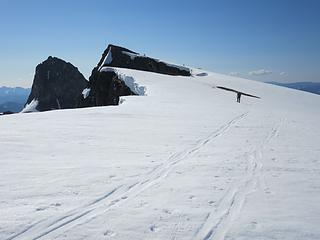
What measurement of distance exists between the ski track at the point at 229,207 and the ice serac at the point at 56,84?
160930mm

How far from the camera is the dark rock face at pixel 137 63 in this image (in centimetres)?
7606

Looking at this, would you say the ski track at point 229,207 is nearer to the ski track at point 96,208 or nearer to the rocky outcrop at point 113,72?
the ski track at point 96,208

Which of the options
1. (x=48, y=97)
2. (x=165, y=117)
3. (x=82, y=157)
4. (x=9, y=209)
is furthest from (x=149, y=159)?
(x=48, y=97)

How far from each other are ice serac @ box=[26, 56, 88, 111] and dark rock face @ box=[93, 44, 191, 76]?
86.3 meters

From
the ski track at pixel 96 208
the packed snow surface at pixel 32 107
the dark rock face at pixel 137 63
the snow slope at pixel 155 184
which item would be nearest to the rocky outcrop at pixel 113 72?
the dark rock face at pixel 137 63

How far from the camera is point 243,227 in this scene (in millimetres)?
5941

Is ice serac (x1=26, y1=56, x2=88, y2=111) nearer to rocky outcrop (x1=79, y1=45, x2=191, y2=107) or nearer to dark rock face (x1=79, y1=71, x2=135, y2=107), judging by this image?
rocky outcrop (x1=79, y1=45, x2=191, y2=107)

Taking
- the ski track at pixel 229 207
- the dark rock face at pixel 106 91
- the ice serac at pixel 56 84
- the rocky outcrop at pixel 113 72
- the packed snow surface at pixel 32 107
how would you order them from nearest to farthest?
the ski track at pixel 229 207 → the dark rock face at pixel 106 91 → the rocky outcrop at pixel 113 72 → the packed snow surface at pixel 32 107 → the ice serac at pixel 56 84

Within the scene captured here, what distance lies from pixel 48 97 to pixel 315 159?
16843 cm

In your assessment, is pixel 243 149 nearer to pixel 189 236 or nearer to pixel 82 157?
pixel 82 157

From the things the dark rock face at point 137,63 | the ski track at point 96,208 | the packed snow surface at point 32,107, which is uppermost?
the dark rock face at point 137,63

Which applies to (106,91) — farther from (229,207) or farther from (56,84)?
(56,84)

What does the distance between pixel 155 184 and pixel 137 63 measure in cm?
7282

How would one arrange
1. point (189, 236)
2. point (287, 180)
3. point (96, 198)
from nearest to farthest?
point (189, 236)
point (96, 198)
point (287, 180)
